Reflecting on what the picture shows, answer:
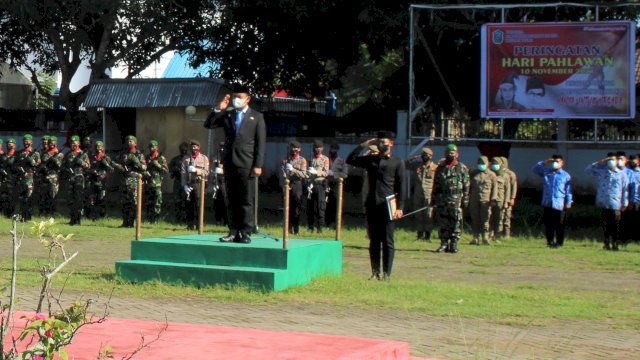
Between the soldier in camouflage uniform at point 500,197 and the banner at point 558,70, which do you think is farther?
the banner at point 558,70

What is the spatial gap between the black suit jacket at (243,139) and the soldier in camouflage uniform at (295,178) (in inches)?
367

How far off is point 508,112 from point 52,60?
66.5ft

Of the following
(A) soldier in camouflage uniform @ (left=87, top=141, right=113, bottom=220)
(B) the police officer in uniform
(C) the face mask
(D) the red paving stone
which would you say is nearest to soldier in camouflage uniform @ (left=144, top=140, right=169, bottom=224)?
(B) the police officer in uniform

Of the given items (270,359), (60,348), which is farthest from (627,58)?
(60,348)

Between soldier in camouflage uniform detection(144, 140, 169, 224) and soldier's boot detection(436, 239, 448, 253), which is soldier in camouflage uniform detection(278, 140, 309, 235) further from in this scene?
soldier's boot detection(436, 239, 448, 253)

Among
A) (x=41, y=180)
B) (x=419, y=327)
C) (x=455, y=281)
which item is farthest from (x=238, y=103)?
(x=41, y=180)

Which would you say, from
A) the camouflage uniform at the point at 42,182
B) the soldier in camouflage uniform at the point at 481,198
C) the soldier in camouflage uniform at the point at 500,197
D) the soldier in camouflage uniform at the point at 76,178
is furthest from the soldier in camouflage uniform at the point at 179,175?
the soldier in camouflage uniform at the point at 500,197

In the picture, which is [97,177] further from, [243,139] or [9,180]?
[243,139]

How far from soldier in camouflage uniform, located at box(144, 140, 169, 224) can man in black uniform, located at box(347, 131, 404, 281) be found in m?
10.1

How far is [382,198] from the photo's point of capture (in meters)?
14.1

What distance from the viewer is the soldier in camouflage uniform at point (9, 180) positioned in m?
25.4

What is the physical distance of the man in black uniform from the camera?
46.3 ft

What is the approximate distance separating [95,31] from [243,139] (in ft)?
78.8

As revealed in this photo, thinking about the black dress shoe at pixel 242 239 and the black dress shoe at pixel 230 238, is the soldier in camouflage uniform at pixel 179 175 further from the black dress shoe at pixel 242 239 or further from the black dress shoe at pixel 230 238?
the black dress shoe at pixel 242 239
